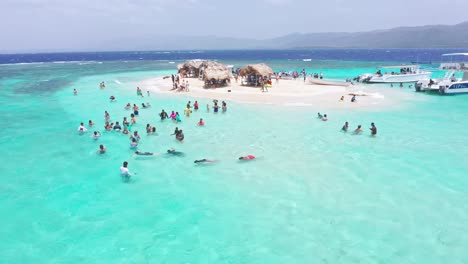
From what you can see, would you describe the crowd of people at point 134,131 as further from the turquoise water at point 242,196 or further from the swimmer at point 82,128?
the turquoise water at point 242,196

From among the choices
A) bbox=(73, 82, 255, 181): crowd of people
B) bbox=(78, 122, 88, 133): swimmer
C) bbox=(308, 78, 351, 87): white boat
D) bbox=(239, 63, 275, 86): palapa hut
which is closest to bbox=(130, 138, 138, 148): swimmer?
bbox=(73, 82, 255, 181): crowd of people

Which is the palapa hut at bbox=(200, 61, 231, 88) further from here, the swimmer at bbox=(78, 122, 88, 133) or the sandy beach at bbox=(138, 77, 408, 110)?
the swimmer at bbox=(78, 122, 88, 133)

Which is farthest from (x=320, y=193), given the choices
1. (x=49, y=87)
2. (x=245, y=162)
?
(x=49, y=87)

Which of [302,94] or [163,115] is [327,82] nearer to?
[302,94]

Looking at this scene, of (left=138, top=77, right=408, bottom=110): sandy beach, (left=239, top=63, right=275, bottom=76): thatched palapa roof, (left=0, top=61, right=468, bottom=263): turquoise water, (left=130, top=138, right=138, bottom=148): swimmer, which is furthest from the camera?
(left=239, top=63, right=275, bottom=76): thatched palapa roof

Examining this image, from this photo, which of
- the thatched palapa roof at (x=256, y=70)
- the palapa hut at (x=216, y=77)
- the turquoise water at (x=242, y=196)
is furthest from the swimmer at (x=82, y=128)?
the thatched palapa roof at (x=256, y=70)
